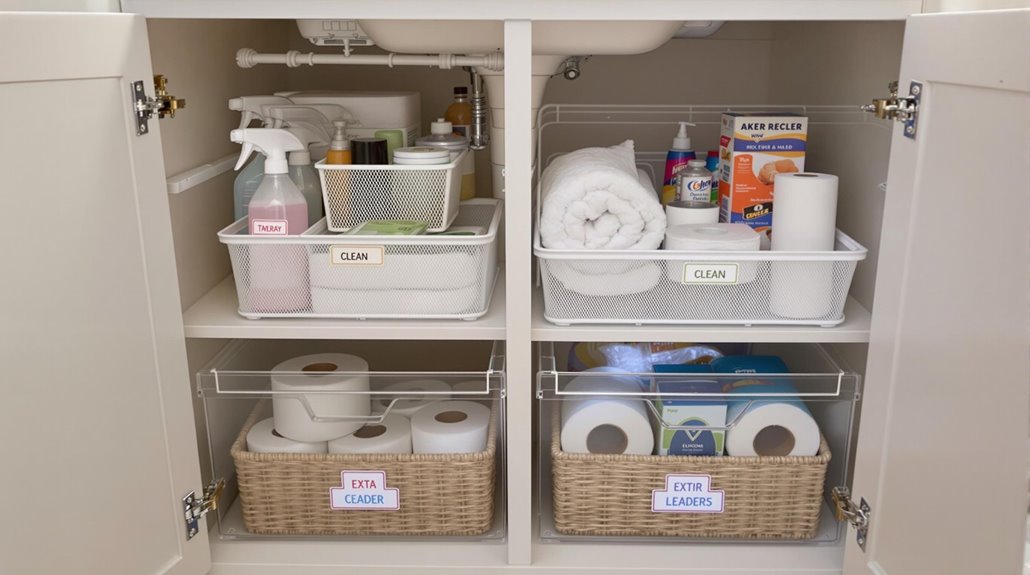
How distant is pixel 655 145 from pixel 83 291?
1.17 m

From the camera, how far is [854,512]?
1.28 meters

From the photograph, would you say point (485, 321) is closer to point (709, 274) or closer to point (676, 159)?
point (709, 274)

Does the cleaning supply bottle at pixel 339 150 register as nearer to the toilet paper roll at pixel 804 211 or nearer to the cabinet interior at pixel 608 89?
the cabinet interior at pixel 608 89

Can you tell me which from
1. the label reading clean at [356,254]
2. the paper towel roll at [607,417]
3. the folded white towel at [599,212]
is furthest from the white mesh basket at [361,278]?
the paper towel roll at [607,417]

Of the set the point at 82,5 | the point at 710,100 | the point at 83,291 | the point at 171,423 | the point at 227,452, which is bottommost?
the point at 227,452

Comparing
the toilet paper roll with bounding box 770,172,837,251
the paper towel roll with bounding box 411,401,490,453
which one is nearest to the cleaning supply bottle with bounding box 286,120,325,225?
the paper towel roll with bounding box 411,401,490,453

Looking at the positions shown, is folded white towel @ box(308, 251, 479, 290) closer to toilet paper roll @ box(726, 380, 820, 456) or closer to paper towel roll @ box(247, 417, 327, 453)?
paper towel roll @ box(247, 417, 327, 453)

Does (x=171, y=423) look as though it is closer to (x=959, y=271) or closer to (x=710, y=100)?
(x=959, y=271)

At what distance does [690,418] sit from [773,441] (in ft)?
0.54

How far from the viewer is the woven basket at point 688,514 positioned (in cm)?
137

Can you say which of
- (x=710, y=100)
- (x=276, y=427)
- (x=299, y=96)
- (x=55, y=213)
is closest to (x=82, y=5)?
(x=55, y=213)

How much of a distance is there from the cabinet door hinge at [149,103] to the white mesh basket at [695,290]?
0.53m

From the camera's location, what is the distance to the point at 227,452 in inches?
60.3

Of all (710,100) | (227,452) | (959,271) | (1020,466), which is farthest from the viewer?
(710,100)
